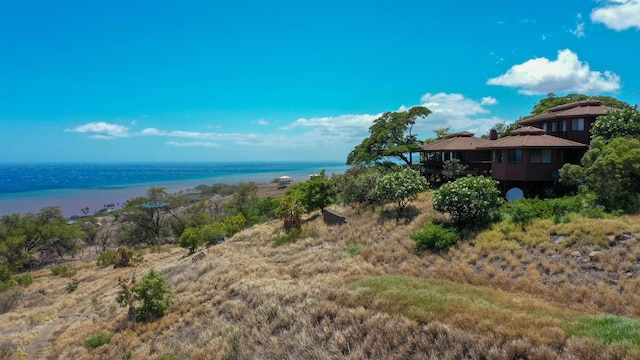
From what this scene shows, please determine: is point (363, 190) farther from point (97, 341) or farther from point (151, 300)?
point (97, 341)

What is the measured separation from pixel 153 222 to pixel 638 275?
49443 mm

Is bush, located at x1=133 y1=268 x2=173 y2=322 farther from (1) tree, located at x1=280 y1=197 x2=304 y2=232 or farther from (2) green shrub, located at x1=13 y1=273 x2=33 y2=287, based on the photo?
(2) green shrub, located at x1=13 y1=273 x2=33 y2=287

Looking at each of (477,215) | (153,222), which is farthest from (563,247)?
(153,222)

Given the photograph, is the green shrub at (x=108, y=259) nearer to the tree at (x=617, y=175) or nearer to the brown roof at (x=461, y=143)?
the brown roof at (x=461, y=143)

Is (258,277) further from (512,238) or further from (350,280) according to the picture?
(512,238)

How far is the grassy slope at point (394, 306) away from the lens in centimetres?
769

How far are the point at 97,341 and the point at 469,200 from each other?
16791 millimetres

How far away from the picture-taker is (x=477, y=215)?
17.3 meters

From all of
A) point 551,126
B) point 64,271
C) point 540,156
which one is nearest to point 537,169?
point 540,156

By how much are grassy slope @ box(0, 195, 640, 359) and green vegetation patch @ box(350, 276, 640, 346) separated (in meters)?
0.04

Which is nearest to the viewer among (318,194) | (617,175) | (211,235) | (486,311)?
(486,311)

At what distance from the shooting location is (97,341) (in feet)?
44.5

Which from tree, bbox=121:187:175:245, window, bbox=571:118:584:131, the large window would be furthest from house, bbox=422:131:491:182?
tree, bbox=121:187:175:245

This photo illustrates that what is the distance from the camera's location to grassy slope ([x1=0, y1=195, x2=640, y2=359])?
7691 millimetres
